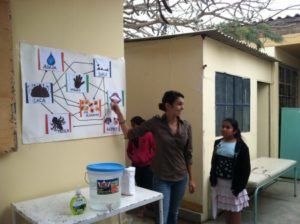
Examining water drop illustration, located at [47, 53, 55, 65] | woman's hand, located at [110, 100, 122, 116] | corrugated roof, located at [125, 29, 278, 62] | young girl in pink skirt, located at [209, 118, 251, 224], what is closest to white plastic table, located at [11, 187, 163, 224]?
woman's hand, located at [110, 100, 122, 116]

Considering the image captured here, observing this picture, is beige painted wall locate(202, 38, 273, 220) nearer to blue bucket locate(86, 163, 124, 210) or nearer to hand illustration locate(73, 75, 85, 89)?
hand illustration locate(73, 75, 85, 89)

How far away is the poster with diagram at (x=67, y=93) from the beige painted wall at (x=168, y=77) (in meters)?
1.75

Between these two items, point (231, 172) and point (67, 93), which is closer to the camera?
point (67, 93)

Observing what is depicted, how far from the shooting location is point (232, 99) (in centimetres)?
579

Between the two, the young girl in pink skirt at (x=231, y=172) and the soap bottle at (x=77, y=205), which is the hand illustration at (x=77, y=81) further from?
Answer: the young girl in pink skirt at (x=231, y=172)

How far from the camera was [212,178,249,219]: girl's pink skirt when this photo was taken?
12.8ft

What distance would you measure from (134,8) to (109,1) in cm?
289

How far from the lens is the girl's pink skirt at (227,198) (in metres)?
3.89

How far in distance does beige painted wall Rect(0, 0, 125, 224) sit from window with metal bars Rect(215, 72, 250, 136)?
2329 millimetres

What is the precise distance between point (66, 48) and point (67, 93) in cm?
39

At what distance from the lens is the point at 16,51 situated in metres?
2.59

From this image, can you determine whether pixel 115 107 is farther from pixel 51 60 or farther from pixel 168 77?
pixel 168 77

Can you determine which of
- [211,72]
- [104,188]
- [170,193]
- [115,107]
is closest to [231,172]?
[170,193]

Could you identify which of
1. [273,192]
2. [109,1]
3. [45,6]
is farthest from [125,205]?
[273,192]
